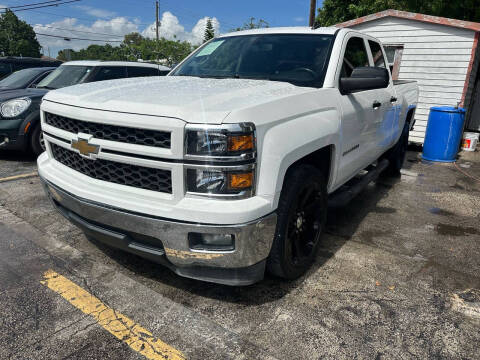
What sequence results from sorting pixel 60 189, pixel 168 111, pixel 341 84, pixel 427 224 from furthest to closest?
pixel 427 224
pixel 341 84
pixel 60 189
pixel 168 111

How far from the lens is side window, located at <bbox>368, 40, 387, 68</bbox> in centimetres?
432

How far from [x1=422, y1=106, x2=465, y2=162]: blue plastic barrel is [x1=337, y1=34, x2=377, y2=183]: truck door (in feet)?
14.1

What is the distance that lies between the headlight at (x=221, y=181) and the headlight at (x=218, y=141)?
A: 8 centimetres

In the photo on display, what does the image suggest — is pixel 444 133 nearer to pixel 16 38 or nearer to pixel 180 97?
pixel 180 97

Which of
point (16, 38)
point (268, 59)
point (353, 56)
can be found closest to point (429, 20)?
point (353, 56)

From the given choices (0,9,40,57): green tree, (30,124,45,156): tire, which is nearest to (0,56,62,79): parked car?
(30,124,45,156): tire

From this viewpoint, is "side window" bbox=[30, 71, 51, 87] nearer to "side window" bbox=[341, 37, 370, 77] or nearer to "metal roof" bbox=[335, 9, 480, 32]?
"side window" bbox=[341, 37, 370, 77]

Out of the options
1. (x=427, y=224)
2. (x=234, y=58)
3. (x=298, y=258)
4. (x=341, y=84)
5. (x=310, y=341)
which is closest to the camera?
(x=310, y=341)

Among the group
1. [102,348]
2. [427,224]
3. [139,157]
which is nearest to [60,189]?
[139,157]

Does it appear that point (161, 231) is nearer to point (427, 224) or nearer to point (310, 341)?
point (310, 341)

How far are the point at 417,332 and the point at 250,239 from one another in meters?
1.20

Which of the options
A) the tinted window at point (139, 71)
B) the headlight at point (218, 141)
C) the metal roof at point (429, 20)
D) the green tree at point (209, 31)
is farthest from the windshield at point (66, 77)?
the green tree at point (209, 31)

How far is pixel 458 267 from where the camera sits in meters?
3.15

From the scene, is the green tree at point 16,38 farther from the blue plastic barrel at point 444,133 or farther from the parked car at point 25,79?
the blue plastic barrel at point 444,133
